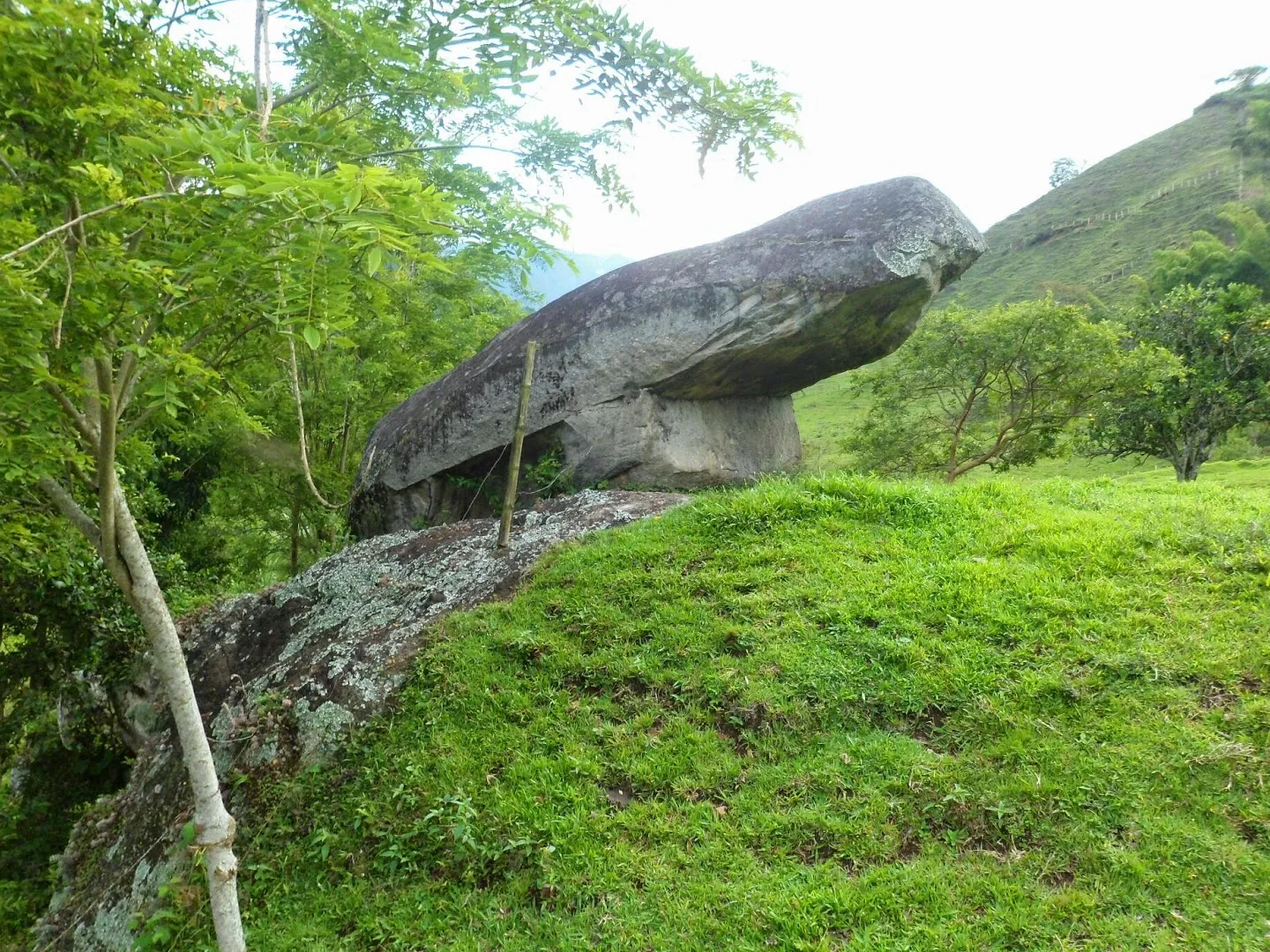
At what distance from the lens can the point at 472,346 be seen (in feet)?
55.5

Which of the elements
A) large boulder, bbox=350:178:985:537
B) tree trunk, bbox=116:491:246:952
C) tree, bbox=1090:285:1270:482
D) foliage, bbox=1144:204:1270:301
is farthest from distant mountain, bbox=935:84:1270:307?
tree trunk, bbox=116:491:246:952

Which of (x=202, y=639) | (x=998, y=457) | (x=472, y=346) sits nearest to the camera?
(x=202, y=639)

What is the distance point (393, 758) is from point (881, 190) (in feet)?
31.9

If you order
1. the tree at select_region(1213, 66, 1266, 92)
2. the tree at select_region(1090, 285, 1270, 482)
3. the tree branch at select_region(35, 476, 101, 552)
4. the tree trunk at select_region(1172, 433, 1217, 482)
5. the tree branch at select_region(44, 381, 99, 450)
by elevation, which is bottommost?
the tree trunk at select_region(1172, 433, 1217, 482)

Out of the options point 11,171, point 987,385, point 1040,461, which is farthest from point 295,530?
point 1040,461

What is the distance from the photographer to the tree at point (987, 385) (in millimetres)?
16844

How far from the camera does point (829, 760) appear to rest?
561 cm

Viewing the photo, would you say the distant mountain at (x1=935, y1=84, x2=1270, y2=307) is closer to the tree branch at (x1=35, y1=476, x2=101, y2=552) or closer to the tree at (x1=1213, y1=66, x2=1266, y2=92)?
the tree at (x1=1213, y1=66, x2=1266, y2=92)

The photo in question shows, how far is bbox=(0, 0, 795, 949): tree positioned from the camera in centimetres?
321

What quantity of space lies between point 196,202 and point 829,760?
536 centimetres

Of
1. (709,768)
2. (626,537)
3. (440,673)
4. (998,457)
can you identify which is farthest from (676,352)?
(998,457)

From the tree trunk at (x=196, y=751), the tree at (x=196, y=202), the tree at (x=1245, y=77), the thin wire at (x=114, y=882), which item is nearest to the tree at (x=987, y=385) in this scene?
the tree at (x=196, y=202)

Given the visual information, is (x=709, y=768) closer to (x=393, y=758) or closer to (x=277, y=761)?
(x=393, y=758)

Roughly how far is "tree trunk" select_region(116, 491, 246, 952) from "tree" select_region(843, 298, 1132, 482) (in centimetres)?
1707
